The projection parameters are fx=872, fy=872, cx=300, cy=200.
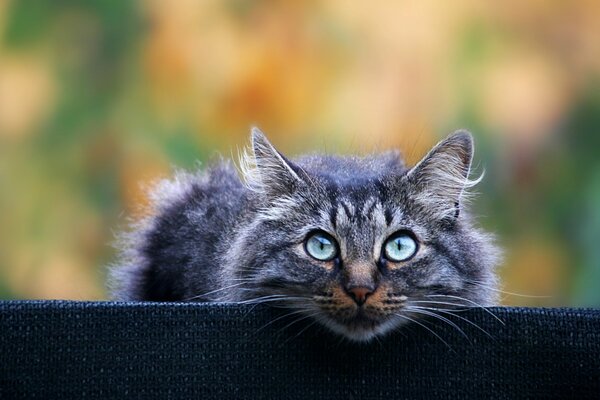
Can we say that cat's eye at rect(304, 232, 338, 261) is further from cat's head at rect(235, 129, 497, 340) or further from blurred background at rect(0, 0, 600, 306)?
blurred background at rect(0, 0, 600, 306)

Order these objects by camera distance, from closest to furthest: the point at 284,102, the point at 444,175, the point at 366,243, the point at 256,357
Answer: the point at 256,357 → the point at 366,243 → the point at 444,175 → the point at 284,102

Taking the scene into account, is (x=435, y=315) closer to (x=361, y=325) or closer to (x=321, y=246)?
(x=361, y=325)

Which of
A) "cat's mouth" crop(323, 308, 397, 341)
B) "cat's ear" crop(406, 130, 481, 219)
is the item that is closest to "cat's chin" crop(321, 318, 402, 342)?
"cat's mouth" crop(323, 308, 397, 341)

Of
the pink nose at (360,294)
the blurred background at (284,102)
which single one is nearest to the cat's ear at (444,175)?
the pink nose at (360,294)

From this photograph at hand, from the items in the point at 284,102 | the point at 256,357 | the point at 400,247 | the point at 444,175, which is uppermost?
the point at 284,102

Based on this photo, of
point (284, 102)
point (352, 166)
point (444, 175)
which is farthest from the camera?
point (284, 102)

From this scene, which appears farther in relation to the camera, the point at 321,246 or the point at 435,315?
the point at 321,246

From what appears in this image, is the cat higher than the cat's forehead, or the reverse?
the cat's forehead

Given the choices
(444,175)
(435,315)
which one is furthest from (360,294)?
(444,175)

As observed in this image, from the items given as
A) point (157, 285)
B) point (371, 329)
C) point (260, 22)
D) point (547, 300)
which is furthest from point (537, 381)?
point (260, 22)
